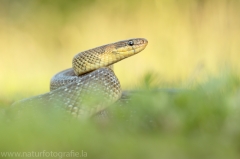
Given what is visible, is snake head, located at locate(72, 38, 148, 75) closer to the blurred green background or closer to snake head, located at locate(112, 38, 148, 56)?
snake head, located at locate(112, 38, 148, 56)

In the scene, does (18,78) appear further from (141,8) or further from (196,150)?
(196,150)

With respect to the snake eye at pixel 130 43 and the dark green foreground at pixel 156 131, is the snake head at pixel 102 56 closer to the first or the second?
the snake eye at pixel 130 43

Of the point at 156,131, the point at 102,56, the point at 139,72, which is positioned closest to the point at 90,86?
the point at 102,56

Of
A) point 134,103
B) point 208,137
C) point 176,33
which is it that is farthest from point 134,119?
point 176,33

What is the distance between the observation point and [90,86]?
3.33m

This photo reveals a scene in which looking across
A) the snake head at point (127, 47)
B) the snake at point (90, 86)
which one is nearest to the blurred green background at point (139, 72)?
the snake at point (90, 86)

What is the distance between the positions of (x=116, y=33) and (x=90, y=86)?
5.72 metres

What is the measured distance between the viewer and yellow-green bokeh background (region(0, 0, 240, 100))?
7406 mm

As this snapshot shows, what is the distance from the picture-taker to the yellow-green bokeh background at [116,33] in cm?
741

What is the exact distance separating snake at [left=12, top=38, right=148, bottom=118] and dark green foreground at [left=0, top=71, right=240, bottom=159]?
24 cm

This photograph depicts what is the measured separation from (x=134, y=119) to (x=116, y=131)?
0.49 feet

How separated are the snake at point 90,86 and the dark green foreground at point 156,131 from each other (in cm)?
24

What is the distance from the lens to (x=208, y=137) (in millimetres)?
1589

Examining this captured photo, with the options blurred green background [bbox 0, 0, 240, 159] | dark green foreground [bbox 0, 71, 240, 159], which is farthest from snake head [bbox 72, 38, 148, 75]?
dark green foreground [bbox 0, 71, 240, 159]
